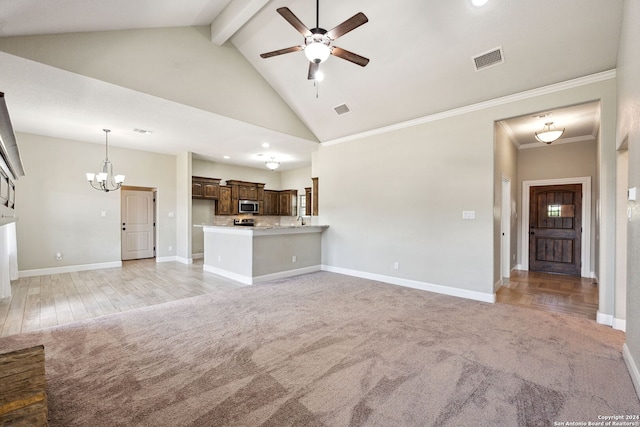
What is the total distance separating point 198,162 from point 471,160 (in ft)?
24.1

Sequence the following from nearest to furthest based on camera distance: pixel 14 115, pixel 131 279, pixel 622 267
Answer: pixel 622 267
pixel 14 115
pixel 131 279

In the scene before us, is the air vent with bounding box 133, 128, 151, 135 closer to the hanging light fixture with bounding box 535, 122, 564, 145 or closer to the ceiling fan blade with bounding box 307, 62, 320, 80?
the ceiling fan blade with bounding box 307, 62, 320, 80

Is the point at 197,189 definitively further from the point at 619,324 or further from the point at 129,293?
the point at 619,324

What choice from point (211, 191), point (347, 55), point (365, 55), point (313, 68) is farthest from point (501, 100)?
point (211, 191)

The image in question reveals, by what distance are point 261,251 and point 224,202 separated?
422 cm

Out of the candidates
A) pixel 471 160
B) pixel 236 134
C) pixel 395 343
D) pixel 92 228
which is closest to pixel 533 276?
pixel 471 160

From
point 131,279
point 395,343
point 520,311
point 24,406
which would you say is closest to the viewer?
point 24,406

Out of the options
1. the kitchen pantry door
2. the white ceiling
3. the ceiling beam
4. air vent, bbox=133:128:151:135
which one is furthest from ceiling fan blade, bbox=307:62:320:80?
the kitchen pantry door

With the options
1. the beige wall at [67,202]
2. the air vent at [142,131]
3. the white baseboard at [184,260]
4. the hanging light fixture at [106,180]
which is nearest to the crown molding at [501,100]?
the air vent at [142,131]

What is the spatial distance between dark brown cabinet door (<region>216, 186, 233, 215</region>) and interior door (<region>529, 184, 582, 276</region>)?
821 cm

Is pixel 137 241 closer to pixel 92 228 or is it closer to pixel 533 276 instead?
pixel 92 228

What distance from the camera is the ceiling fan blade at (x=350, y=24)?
252cm

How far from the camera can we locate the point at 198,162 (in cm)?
849

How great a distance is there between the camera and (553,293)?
464 centimetres
